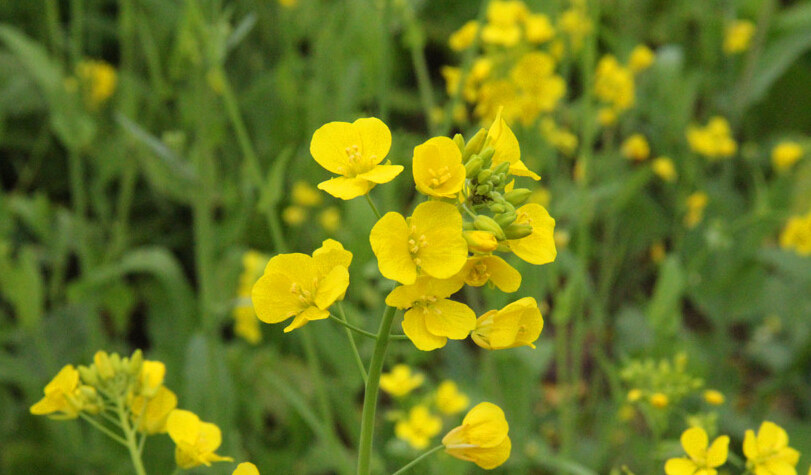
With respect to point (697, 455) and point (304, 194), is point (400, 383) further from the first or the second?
point (304, 194)

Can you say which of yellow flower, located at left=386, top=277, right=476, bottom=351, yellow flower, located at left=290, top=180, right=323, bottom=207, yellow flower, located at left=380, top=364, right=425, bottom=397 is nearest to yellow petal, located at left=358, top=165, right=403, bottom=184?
yellow flower, located at left=386, top=277, right=476, bottom=351

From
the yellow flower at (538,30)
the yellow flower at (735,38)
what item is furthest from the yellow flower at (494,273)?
the yellow flower at (735,38)

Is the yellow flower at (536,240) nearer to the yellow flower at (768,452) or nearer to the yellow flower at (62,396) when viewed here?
the yellow flower at (768,452)

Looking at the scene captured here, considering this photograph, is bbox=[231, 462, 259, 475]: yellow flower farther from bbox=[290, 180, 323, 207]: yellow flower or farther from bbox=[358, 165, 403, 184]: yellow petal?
bbox=[290, 180, 323, 207]: yellow flower

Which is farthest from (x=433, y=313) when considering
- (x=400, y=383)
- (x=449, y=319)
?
(x=400, y=383)

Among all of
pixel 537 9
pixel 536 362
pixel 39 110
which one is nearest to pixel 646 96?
pixel 537 9

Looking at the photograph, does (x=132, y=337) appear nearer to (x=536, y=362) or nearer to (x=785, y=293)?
(x=536, y=362)
